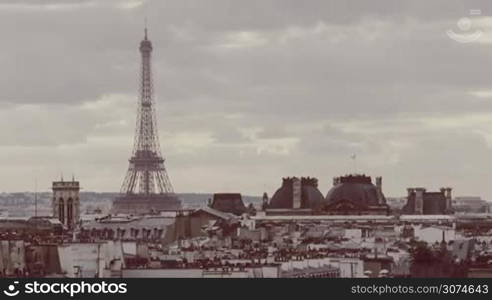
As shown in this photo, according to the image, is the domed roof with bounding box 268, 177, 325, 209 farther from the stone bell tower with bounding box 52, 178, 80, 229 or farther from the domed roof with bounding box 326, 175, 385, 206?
the stone bell tower with bounding box 52, 178, 80, 229

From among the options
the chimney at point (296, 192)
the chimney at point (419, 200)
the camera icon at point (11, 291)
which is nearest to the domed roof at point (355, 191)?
the chimney at point (296, 192)

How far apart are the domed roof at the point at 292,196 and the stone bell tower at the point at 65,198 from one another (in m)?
19.0

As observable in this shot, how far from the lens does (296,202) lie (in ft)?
515

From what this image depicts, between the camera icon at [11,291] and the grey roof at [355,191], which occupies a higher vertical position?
the grey roof at [355,191]

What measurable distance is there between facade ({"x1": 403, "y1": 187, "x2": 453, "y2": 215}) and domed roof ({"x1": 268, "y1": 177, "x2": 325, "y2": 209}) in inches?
298

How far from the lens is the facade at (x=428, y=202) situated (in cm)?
16325

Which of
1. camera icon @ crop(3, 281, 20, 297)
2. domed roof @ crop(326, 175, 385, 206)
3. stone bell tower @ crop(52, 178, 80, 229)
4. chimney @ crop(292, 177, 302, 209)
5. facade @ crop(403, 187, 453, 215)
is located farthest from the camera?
facade @ crop(403, 187, 453, 215)

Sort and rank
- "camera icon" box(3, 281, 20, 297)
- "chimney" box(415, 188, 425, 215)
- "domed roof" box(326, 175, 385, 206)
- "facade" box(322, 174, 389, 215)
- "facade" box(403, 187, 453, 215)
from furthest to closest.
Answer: "chimney" box(415, 188, 425, 215) < "facade" box(403, 187, 453, 215) < "domed roof" box(326, 175, 385, 206) < "facade" box(322, 174, 389, 215) < "camera icon" box(3, 281, 20, 297)

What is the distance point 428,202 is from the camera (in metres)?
165

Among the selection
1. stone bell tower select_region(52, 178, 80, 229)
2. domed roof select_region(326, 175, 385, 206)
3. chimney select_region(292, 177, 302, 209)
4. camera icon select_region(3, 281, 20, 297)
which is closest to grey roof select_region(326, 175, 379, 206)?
domed roof select_region(326, 175, 385, 206)

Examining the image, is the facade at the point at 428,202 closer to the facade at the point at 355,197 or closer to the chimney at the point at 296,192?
the facade at the point at 355,197

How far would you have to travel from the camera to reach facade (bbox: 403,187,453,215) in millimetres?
163250

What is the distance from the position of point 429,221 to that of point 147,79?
3673cm

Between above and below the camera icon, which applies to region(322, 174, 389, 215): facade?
above
